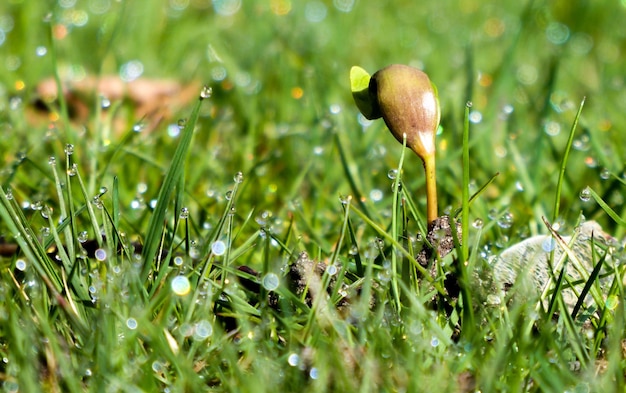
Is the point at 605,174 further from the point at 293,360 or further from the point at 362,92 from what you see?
the point at 293,360

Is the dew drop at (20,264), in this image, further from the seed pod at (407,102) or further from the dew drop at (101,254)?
the seed pod at (407,102)

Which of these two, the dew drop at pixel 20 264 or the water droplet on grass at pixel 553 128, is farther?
the water droplet on grass at pixel 553 128

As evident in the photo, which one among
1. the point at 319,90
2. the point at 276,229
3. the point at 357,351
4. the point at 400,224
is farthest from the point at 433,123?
the point at 319,90

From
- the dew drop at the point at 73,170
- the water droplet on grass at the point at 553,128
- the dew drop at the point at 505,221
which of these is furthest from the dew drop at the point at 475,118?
the dew drop at the point at 73,170

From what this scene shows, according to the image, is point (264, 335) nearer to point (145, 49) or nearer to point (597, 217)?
point (597, 217)

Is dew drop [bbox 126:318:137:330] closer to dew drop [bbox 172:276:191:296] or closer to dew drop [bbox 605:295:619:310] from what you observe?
dew drop [bbox 172:276:191:296]

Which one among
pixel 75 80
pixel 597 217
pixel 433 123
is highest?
pixel 433 123

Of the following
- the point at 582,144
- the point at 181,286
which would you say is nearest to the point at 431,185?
the point at 181,286
